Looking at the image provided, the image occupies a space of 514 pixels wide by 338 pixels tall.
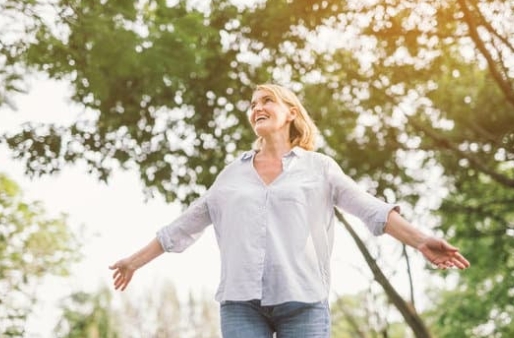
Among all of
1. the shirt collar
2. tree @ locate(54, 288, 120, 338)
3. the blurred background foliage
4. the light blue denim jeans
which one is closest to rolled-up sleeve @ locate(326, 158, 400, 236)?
the shirt collar

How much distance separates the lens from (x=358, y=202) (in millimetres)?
3301

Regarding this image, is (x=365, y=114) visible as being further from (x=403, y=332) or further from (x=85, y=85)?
(x=403, y=332)

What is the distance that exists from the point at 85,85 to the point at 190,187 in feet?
10.2

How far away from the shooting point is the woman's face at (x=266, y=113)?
11.9ft

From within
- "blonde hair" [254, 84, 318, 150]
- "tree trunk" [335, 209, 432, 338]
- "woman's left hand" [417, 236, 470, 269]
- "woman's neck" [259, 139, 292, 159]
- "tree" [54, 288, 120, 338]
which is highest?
"tree" [54, 288, 120, 338]

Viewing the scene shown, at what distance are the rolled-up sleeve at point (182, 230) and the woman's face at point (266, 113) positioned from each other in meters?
0.46

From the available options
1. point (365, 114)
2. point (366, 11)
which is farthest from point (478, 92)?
point (366, 11)

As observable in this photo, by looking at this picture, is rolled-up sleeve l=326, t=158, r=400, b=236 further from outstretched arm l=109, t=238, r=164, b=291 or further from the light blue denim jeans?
outstretched arm l=109, t=238, r=164, b=291

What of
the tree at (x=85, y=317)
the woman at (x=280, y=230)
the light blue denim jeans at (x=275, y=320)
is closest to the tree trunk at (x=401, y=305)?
the woman at (x=280, y=230)

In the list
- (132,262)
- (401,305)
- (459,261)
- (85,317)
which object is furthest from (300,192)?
(85,317)

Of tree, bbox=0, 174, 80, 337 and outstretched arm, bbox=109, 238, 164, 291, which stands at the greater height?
tree, bbox=0, 174, 80, 337

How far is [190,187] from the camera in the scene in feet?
40.9

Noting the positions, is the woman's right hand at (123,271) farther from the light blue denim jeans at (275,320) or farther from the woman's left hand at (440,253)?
the woman's left hand at (440,253)

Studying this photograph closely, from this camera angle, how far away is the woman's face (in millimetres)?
3631
